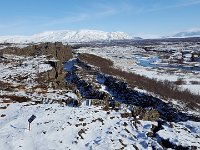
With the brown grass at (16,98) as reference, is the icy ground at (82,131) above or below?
above

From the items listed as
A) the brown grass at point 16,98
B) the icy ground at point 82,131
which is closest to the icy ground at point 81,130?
the icy ground at point 82,131

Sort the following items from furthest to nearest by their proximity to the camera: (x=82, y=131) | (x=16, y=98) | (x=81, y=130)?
(x=16, y=98) < (x=81, y=130) < (x=82, y=131)

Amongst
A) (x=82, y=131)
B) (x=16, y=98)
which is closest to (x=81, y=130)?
(x=82, y=131)

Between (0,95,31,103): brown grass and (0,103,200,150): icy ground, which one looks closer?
(0,103,200,150): icy ground

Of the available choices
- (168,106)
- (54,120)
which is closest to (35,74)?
(168,106)

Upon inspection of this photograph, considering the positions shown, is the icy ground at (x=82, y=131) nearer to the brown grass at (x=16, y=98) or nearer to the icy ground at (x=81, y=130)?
the icy ground at (x=81, y=130)

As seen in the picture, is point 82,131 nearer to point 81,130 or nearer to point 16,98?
point 81,130

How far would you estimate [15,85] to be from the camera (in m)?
51.7

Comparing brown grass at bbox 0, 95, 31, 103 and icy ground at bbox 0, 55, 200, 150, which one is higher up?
icy ground at bbox 0, 55, 200, 150

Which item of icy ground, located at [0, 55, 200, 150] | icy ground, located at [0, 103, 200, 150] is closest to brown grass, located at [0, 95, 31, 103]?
icy ground, located at [0, 55, 200, 150]

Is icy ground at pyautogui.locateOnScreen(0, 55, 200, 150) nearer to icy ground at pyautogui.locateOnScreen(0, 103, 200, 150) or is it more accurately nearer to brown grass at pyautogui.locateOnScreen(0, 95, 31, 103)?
icy ground at pyautogui.locateOnScreen(0, 103, 200, 150)

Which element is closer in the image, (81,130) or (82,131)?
(82,131)

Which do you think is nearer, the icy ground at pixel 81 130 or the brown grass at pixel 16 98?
the icy ground at pixel 81 130

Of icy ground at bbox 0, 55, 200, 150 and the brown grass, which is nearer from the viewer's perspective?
icy ground at bbox 0, 55, 200, 150
